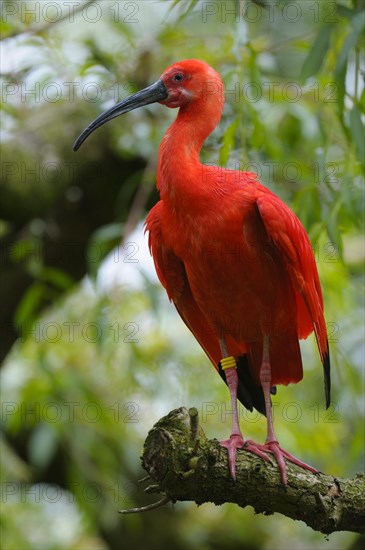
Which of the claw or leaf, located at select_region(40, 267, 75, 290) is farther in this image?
leaf, located at select_region(40, 267, 75, 290)

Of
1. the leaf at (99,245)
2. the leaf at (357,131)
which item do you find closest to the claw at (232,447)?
the leaf at (357,131)

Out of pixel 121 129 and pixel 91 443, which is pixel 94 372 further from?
pixel 121 129

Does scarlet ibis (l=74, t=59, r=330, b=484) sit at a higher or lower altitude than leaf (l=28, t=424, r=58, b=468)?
higher

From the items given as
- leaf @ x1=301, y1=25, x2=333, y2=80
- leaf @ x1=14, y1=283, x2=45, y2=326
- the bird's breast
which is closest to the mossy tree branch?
the bird's breast

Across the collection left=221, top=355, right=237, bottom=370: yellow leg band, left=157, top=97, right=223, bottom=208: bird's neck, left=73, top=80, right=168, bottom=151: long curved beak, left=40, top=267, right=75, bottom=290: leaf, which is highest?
left=73, top=80, right=168, bottom=151: long curved beak

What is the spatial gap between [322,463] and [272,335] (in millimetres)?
3047

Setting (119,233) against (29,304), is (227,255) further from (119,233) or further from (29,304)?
(29,304)

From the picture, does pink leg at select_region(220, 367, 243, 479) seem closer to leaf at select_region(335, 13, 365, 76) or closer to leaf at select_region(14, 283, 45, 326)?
leaf at select_region(335, 13, 365, 76)

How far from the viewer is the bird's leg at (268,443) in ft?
10.1

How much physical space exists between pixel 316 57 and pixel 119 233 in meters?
1.56

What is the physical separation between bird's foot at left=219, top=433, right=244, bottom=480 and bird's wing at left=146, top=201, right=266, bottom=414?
0.75 meters

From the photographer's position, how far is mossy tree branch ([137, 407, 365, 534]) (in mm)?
2566

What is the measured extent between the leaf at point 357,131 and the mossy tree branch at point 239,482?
4.54ft

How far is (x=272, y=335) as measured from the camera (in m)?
3.84
